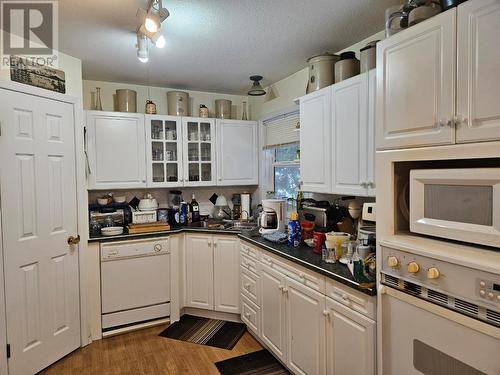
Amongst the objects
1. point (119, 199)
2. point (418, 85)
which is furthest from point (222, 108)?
point (418, 85)

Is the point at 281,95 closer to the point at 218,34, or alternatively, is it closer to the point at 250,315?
the point at 218,34

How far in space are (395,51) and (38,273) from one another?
276 centimetres

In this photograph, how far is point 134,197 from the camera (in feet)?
11.7

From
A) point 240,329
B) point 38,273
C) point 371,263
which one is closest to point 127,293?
point 38,273

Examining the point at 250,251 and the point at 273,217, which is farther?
the point at 273,217

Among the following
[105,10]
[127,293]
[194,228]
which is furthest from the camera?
[194,228]

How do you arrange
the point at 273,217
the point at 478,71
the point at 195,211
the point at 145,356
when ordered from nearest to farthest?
1. the point at 478,71
2. the point at 145,356
3. the point at 273,217
4. the point at 195,211

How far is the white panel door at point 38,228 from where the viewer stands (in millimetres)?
2201

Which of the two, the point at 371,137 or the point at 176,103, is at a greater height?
the point at 176,103

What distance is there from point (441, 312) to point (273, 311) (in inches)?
55.2

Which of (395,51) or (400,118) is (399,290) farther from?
(395,51)

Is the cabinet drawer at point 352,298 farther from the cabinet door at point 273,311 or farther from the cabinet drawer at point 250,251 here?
the cabinet drawer at point 250,251

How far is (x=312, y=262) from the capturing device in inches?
80.3

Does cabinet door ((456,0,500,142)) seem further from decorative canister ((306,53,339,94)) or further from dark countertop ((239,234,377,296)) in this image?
decorative canister ((306,53,339,94))
